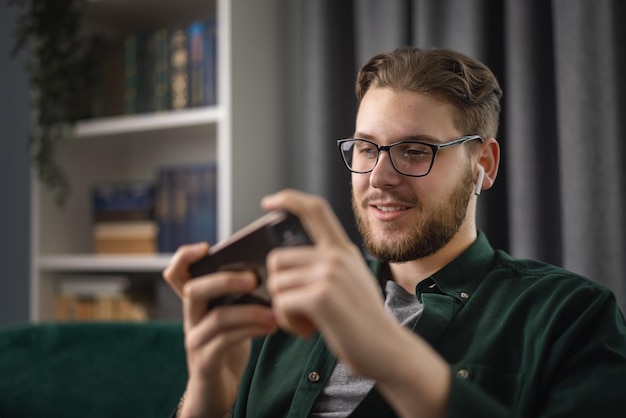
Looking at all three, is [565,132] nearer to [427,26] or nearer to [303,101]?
[427,26]

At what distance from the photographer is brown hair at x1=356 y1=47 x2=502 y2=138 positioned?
1.14m

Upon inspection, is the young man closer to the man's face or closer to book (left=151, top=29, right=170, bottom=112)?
the man's face

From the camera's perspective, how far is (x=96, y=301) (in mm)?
2109

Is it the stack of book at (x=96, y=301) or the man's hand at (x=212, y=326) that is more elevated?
the man's hand at (x=212, y=326)

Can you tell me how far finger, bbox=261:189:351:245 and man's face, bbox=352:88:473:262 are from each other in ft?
1.37

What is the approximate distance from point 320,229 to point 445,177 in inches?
19.2

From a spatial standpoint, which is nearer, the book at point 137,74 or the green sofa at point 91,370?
the green sofa at point 91,370

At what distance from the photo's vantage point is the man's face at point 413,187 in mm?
1120

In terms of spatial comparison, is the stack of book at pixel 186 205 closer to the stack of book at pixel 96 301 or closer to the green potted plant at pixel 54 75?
the stack of book at pixel 96 301

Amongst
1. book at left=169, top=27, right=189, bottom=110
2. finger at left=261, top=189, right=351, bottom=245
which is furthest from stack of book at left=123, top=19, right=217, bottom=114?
finger at left=261, top=189, right=351, bottom=245

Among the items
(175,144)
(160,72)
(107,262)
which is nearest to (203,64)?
(160,72)

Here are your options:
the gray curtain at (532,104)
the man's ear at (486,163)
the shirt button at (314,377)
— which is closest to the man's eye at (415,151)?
the man's ear at (486,163)

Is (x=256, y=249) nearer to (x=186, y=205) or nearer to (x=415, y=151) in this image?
(x=415, y=151)

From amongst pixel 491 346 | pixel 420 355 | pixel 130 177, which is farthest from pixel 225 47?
pixel 420 355
